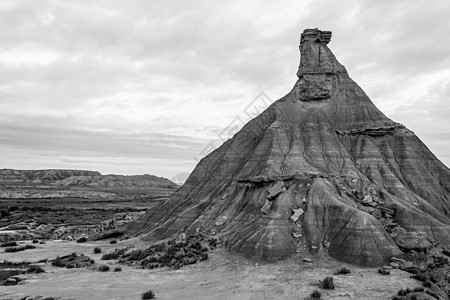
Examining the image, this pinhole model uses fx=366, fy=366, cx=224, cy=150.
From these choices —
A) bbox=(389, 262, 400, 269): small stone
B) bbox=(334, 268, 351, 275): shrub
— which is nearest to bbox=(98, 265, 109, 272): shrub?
bbox=(334, 268, 351, 275): shrub

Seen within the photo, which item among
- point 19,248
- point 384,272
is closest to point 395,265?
point 384,272

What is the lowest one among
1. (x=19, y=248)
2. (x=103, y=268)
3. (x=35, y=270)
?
(x=19, y=248)

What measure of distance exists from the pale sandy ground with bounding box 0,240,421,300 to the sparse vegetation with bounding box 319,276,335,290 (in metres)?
0.38

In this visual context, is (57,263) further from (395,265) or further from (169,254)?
(395,265)

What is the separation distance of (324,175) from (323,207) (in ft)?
14.3

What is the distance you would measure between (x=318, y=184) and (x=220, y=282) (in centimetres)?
1416

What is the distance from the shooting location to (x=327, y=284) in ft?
72.4

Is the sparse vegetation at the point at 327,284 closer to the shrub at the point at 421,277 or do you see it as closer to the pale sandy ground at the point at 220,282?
the pale sandy ground at the point at 220,282

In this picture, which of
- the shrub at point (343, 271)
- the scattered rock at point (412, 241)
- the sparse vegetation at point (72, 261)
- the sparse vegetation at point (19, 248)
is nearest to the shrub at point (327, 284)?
the shrub at point (343, 271)

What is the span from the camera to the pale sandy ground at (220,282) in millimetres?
21719

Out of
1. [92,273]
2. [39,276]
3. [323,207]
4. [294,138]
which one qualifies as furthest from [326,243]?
[39,276]

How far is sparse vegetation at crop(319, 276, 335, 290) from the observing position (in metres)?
21.9

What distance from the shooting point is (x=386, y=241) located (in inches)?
1064

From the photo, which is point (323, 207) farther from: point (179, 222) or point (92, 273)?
point (92, 273)
